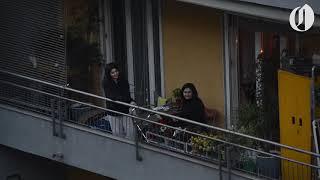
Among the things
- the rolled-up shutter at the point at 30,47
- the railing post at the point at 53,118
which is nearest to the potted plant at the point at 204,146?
the railing post at the point at 53,118

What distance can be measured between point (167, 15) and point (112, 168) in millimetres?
2948

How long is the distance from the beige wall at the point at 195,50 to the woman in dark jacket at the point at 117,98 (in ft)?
4.16

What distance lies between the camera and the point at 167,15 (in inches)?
502

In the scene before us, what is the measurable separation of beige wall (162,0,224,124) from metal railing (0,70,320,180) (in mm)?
1088

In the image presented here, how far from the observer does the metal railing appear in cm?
1002

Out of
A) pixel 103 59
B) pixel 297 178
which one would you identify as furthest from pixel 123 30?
pixel 297 178

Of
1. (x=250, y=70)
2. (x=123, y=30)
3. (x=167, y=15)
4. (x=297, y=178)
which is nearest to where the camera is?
(x=297, y=178)

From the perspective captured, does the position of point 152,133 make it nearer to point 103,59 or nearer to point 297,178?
point 297,178

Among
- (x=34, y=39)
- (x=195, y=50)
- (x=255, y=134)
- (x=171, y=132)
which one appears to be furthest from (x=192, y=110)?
(x=34, y=39)

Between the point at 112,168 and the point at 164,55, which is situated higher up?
the point at 164,55

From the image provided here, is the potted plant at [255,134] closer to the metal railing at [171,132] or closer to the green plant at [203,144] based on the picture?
A: the metal railing at [171,132]

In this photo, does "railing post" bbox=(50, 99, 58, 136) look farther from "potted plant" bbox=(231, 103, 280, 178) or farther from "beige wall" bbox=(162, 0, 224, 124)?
"potted plant" bbox=(231, 103, 280, 178)

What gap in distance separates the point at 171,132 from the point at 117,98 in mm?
1063

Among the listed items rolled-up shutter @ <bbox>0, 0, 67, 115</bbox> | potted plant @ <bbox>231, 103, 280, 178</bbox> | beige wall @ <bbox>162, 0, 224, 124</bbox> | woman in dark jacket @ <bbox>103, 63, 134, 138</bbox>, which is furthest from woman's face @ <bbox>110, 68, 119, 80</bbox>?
potted plant @ <bbox>231, 103, 280, 178</bbox>
